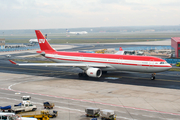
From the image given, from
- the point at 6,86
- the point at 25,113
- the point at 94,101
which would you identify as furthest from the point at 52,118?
the point at 6,86

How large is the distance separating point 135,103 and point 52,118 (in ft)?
37.6

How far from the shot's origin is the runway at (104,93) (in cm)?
2777

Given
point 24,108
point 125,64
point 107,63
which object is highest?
point 107,63

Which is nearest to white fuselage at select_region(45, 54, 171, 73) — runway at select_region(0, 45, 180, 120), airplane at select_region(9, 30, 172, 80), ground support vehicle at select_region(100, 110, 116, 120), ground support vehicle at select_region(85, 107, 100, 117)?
airplane at select_region(9, 30, 172, 80)

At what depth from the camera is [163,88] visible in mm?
39938

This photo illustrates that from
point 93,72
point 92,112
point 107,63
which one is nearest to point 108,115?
point 92,112

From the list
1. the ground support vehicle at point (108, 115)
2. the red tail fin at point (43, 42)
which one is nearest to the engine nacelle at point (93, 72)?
the red tail fin at point (43, 42)

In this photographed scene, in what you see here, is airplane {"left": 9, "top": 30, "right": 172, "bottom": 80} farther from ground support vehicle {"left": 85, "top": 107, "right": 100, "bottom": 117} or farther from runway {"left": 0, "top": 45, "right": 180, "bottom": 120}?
ground support vehicle {"left": 85, "top": 107, "right": 100, "bottom": 117}

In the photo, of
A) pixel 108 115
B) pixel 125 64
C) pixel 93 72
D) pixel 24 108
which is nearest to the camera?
pixel 108 115

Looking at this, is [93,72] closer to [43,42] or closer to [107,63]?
[107,63]

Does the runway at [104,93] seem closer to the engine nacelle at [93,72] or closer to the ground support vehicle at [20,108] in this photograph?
the engine nacelle at [93,72]

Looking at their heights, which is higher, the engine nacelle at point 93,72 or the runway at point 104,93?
the engine nacelle at point 93,72

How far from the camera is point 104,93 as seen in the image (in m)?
37.1

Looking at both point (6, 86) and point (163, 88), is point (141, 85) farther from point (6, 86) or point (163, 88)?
point (6, 86)
